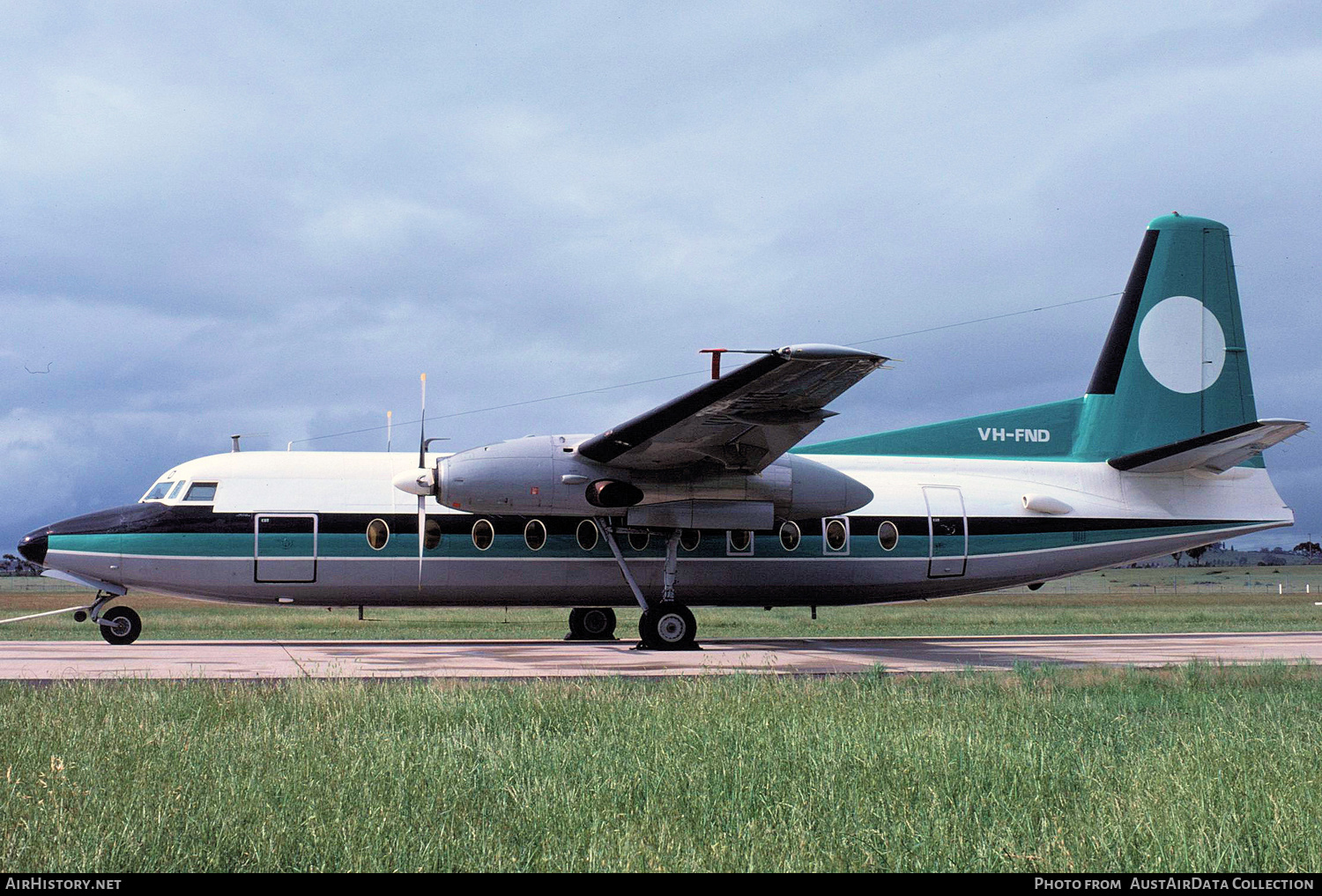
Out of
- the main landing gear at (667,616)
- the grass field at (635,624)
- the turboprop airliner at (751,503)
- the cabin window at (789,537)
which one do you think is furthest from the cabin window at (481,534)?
the cabin window at (789,537)

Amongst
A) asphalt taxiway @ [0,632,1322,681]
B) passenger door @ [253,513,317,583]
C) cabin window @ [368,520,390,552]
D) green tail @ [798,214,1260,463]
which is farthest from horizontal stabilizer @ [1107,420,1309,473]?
passenger door @ [253,513,317,583]

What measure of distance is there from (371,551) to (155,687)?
8.15 m

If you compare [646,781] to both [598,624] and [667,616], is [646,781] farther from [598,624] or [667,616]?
[598,624]

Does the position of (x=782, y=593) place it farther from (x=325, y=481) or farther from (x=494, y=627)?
(x=494, y=627)

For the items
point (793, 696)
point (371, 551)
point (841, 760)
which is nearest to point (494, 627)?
point (371, 551)

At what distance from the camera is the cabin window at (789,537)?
19.5m

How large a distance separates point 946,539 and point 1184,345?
7.51 m

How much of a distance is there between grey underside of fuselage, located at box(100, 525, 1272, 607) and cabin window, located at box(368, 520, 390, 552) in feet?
0.96

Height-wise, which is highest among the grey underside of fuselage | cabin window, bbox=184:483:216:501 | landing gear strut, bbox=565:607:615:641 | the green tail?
the green tail

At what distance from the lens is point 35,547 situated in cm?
1797

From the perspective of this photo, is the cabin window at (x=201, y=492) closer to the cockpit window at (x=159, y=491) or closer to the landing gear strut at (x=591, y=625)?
the cockpit window at (x=159, y=491)

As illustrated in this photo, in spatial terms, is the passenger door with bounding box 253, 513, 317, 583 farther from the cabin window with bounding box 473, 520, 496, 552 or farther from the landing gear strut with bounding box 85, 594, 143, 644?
the cabin window with bounding box 473, 520, 496, 552

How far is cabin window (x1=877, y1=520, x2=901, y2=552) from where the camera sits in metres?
19.9

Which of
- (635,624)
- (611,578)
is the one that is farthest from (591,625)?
(635,624)
